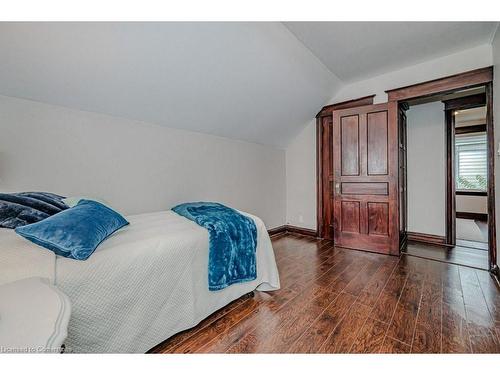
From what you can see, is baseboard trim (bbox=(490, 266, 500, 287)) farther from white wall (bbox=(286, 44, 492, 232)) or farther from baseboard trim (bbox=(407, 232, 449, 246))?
white wall (bbox=(286, 44, 492, 232))

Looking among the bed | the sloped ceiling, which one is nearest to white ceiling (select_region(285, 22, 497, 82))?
the sloped ceiling

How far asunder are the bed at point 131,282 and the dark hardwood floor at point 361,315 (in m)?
0.17

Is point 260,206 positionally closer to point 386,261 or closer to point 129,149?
point 386,261

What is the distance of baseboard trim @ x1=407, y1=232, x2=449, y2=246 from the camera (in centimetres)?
334

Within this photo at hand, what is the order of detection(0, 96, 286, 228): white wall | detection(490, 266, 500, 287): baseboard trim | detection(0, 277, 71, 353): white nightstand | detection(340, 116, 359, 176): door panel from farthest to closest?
detection(340, 116, 359, 176): door panel, detection(490, 266, 500, 287): baseboard trim, detection(0, 96, 286, 228): white wall, detection(0, 277, 71, 353): white nightstand

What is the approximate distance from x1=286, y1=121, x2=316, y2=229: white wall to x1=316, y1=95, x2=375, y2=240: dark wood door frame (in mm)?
124

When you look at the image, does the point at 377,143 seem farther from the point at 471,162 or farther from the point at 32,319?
the point at 471,162

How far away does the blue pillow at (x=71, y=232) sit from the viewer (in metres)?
1.07
